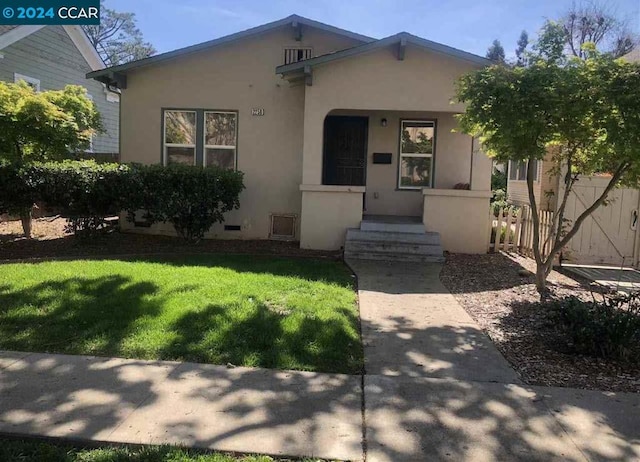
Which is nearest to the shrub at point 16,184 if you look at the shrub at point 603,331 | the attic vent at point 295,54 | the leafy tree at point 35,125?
the leafy tree at point 35,125

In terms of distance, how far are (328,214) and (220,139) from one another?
310 cm

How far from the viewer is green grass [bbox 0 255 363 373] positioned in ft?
15.7

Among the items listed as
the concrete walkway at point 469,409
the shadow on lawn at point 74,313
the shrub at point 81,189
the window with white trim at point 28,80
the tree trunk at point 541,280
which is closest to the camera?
the concrete walkway at point 469,409

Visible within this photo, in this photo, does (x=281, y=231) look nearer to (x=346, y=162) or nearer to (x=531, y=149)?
(x=346, y=162)

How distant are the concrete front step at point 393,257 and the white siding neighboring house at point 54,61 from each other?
923 centimetres

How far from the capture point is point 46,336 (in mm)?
5043

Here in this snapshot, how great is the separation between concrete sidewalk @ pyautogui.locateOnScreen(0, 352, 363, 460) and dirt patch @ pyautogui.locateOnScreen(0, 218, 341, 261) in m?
5.34

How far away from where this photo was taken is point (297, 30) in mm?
11320

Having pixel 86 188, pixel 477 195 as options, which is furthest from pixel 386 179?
pixel 86 188

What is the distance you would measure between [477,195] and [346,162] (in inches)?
126

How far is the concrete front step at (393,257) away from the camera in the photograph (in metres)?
9.68

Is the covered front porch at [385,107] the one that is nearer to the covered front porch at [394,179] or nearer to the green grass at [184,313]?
the covered front porch at [394,179]

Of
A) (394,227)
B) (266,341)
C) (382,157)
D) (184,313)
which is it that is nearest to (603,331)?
(266,341)

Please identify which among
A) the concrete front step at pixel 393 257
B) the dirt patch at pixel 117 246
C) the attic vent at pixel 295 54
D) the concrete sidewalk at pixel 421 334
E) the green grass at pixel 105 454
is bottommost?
the green grass at pixel 105 454
